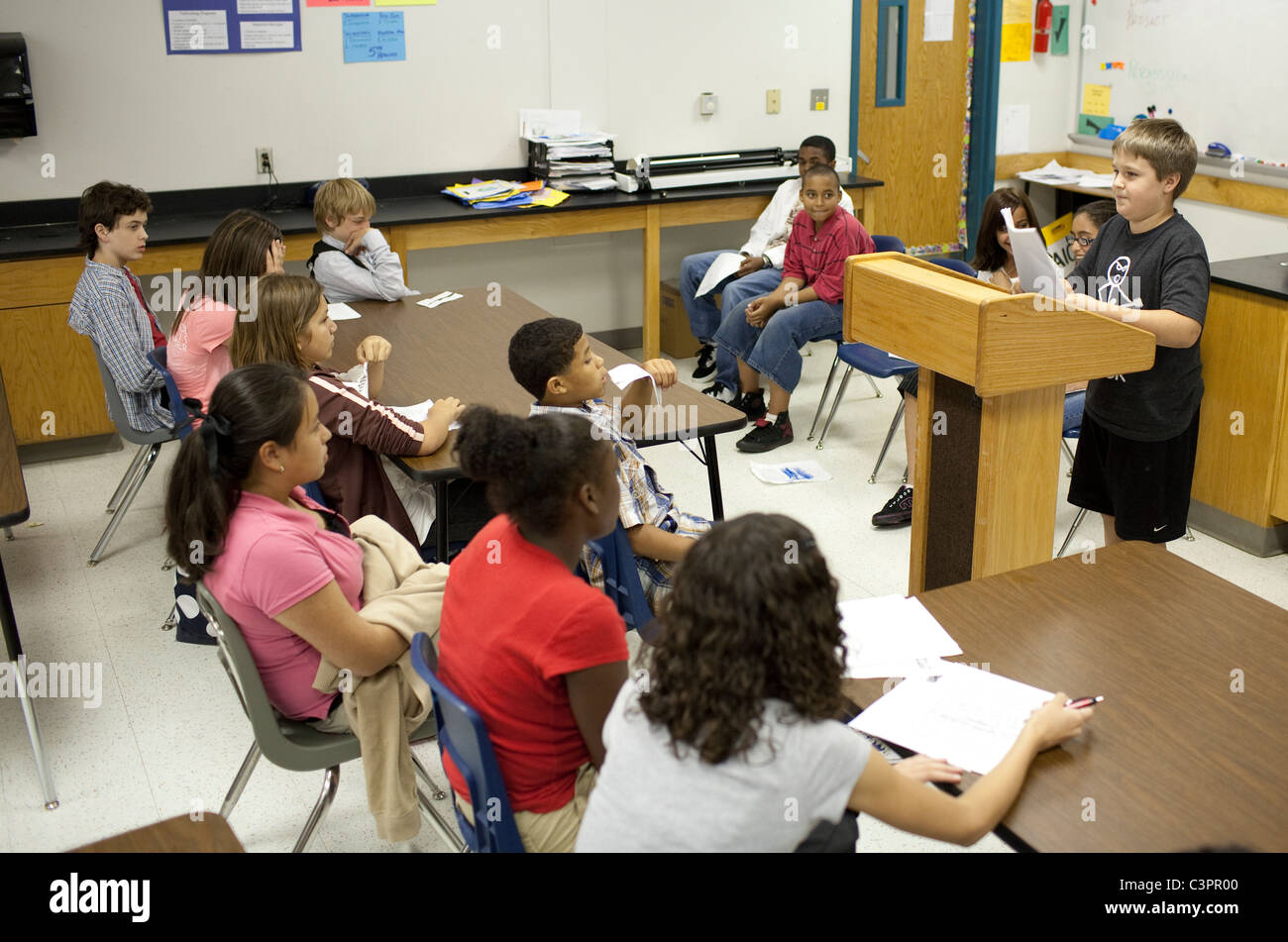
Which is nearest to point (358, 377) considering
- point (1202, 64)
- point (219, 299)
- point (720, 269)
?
point (219, 299)

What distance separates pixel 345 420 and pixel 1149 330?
1802 mm

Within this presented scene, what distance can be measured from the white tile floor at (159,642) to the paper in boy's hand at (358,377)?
85 centimetres

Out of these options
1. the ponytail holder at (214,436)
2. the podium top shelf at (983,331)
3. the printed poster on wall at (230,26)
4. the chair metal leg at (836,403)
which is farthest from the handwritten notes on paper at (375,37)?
the ponytail holder at (214,436)

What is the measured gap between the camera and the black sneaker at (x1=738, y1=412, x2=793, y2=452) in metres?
4.68

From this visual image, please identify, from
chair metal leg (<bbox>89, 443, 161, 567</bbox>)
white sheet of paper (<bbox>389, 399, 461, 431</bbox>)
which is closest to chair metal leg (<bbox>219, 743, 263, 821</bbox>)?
white sheet of paper (<bbox>389, 399, 461, 431</bbox>)

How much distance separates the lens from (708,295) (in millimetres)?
5461

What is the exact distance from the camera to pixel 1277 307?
Result: 3447 mm

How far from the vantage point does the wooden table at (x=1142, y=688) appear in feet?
4.79

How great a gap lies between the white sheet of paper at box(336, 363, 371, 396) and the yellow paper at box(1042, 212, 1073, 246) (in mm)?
4080

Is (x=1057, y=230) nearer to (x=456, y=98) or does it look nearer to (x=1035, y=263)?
(x=456, y=98)

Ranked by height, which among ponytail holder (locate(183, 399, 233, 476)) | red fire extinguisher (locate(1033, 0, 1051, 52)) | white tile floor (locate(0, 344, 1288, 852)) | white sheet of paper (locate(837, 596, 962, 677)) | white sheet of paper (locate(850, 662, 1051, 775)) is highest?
red fire extinguisher (locate(1033, 0, 1051, 52))

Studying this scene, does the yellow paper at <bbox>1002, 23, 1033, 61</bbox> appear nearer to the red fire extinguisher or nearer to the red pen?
the red fire extinguisher
